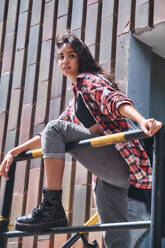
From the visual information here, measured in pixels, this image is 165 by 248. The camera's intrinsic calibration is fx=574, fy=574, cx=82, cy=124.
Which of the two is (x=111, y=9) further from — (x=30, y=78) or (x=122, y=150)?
(x=122, y=150)

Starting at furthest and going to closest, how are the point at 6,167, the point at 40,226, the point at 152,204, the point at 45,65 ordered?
the point at 45,65
the point at 6,167
the point at 40,226
the point at 152,204

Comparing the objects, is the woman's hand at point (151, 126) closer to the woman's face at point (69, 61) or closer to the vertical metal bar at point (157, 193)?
the vertical metal bar at point (157, 193)

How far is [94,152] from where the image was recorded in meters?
3.43

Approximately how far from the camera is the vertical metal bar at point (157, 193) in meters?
2.70

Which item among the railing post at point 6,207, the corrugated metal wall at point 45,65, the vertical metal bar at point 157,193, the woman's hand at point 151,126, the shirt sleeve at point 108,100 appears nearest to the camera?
the vertical metal bar at point 157,193

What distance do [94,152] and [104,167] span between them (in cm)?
11

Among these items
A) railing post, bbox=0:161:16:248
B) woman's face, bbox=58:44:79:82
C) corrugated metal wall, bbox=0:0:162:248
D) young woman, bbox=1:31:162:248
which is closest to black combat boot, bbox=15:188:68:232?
young woman, bbox=1:31:162:248

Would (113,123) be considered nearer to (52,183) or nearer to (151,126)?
(52,183)

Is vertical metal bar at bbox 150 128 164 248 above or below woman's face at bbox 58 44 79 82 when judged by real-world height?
below

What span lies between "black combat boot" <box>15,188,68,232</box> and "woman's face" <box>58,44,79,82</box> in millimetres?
879

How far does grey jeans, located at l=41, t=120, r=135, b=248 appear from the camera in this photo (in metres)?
3.34

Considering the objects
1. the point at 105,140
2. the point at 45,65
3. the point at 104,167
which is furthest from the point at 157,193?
the point at 45,65

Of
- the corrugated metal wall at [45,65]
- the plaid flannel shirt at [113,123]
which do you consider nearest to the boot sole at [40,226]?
the plaid flannel shirt at [113,123]

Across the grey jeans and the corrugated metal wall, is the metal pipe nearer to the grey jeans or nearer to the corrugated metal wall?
the grey jeans
